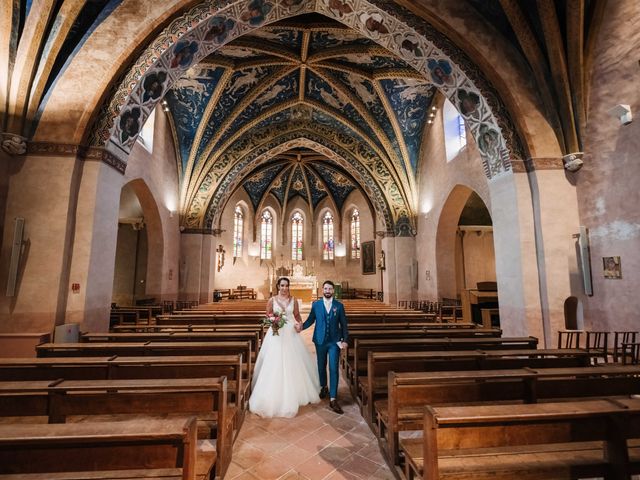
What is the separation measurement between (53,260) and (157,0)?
564cm

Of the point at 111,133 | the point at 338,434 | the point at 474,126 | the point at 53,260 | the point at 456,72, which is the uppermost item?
the point at 456,72

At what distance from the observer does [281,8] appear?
315 inches

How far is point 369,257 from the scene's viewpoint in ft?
71.8

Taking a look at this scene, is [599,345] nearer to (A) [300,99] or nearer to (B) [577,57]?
(B) [577,57]

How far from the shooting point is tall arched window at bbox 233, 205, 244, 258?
22122 mm

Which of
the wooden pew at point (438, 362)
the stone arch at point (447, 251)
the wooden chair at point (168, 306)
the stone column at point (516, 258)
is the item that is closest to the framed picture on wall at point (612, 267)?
the stone column at point (516, 258)

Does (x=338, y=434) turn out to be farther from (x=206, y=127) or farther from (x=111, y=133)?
(x=206, y=127)

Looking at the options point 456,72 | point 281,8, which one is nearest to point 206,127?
point 281,8

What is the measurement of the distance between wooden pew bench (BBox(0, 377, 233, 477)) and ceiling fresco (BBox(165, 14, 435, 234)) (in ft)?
35.6

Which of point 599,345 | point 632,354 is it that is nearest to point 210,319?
point 632,354

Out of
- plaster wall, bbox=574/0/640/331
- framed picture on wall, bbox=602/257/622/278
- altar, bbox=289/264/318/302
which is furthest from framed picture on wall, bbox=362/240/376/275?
framed picture on wall, bbox=602/257/622/278

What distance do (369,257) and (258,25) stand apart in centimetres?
1603


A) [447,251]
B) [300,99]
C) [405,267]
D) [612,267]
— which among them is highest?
[300,99]

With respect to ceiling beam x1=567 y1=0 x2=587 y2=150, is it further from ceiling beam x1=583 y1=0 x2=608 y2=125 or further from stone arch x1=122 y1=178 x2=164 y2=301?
stone arch x1=122 y1=178 x2=164 y2=301
